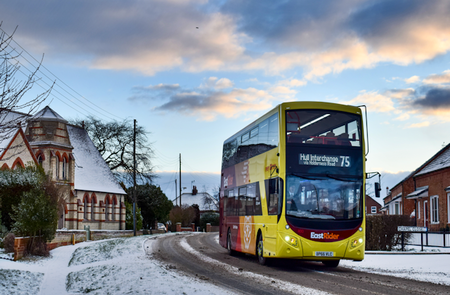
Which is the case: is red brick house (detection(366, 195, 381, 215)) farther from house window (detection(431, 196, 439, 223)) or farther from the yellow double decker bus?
the yellow double decker bus

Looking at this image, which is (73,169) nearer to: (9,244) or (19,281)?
(9,244)

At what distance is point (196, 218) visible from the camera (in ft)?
266

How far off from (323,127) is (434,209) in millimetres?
23489

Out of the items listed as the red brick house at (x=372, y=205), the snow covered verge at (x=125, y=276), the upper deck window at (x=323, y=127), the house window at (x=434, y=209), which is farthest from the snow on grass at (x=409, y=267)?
the red brick house at (x=372, y=205)

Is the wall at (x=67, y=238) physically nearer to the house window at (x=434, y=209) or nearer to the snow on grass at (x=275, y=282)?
the snow on grass at (x=275, y=282)

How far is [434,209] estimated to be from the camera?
35.3m

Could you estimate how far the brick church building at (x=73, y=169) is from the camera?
40969 mm

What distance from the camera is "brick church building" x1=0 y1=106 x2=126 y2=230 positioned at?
40969 millimetres

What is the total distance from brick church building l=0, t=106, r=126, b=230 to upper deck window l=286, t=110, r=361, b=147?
77.4 ft

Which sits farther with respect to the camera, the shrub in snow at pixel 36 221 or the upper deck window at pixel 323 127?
the shrub in snow at pixel 36 221

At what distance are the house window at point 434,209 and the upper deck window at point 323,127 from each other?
2218cm

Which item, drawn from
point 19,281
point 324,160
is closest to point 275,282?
point 324,160

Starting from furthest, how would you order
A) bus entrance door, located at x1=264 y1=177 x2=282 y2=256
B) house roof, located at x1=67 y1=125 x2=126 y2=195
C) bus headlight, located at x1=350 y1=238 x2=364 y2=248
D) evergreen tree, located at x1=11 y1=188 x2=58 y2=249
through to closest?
house roof, located at x1=67 y1=125 x2=126 y2=195 < evergreen tree, located at x1=11 y1=188 x2=58 y2=249 < bus entrance door, located at x1=264 y1=177 x2=282 y2=256 < bus headlight, located at x1=350 y1=238 x2=364 y2=248

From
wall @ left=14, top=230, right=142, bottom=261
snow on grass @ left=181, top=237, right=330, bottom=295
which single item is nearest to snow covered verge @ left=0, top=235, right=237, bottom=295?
snow on grass @ left=181, top=237, right=330, bottom=295
